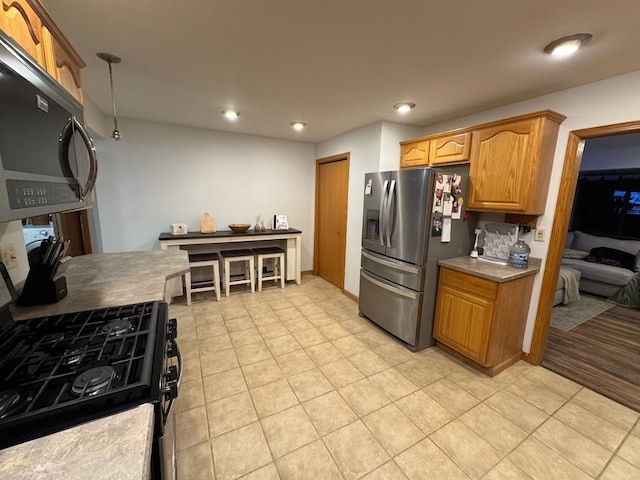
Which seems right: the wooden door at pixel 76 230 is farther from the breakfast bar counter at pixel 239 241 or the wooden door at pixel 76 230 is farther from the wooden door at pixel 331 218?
the wooden door at pixel 331 218

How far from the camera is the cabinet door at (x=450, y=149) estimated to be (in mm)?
2562

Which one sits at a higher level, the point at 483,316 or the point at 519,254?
the point at 519,254

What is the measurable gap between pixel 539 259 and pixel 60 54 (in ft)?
11.7

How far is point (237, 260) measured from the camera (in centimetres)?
389

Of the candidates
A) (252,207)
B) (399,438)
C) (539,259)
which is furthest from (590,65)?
(252,207)

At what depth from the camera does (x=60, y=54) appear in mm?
1291

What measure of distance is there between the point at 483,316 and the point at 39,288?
2897 millimetres

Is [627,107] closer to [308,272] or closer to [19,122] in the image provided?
[19,122]

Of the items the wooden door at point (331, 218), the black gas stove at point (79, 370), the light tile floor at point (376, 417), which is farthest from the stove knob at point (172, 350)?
the wooden door at point (331, 218)

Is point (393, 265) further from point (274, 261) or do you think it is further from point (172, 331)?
point (274, 261)

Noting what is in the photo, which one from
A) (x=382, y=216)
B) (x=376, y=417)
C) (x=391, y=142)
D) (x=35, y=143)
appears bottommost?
(x=376, y=417)

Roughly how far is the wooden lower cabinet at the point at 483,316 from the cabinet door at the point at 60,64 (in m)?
2.93

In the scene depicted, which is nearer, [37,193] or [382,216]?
[37,193]

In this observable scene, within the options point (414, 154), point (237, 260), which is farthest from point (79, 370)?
point (414, 154)
